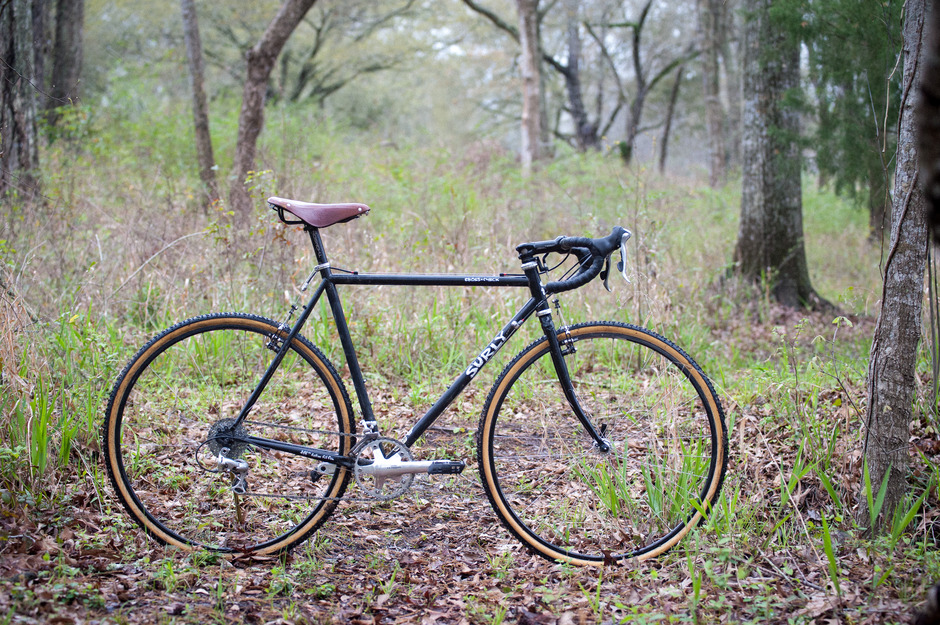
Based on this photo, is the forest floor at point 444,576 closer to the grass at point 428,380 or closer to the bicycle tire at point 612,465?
the grass at point 428,380

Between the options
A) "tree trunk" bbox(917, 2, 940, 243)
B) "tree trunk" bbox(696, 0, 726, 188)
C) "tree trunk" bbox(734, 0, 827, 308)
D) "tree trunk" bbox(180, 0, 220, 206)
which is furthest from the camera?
"tree trunk" bbox(696, 0, 726, 188)

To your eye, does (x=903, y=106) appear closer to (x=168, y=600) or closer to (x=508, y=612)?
(x=508, y=612)

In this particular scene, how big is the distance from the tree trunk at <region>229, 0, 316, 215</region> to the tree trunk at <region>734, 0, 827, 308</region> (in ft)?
18.5

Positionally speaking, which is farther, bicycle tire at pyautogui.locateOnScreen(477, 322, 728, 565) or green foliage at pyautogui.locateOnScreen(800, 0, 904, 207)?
green foliage at pyautogui.locateOnScreen(800, 0, 904, 207)

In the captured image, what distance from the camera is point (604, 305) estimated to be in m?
5.25

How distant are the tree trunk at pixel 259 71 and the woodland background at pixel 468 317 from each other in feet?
0.15

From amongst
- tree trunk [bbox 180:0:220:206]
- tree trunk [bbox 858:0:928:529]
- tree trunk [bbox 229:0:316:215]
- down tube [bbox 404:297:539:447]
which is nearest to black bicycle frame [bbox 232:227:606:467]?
down tube [bbox 404:297:539:447]

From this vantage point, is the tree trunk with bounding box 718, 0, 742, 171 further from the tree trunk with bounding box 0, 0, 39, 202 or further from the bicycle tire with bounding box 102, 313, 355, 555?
the bicycle tire with bounding box 102, 313, 355, 555

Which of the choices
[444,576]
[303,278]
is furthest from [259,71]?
[444,576]

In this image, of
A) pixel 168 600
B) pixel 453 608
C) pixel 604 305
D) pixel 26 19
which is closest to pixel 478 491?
pixel 453 608

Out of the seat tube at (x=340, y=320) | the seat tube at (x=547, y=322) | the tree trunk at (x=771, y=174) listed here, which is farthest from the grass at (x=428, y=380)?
the seat tube at (x=547, y=322)

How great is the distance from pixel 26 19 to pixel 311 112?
9351mm

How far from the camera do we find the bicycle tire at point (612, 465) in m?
2.60

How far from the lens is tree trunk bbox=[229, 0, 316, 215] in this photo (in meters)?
8.26
